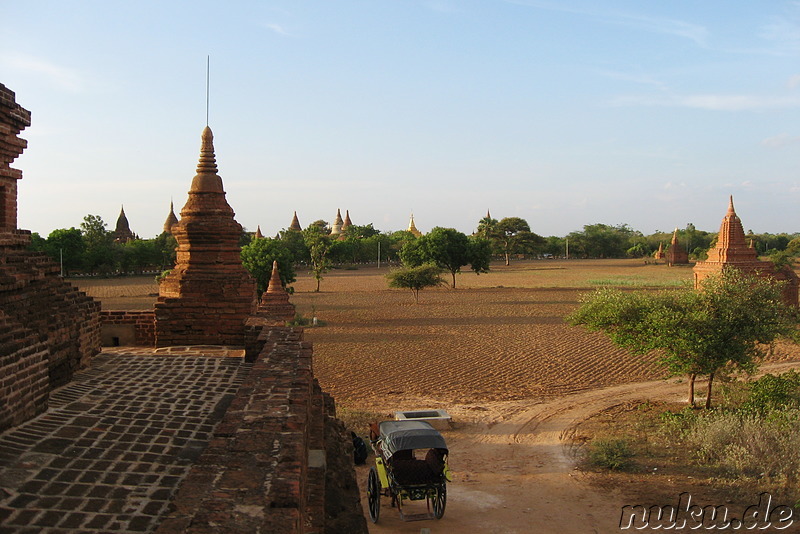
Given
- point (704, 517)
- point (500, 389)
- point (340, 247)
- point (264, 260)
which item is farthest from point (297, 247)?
point (704, 517)

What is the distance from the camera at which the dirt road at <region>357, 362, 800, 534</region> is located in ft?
27.7

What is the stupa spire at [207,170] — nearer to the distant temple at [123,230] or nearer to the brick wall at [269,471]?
the brick wall at [269,471]

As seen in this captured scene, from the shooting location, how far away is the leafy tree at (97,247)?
5325 cm

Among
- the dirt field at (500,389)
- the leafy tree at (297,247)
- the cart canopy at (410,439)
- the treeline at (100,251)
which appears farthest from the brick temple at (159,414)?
the leafy tree at (297,247)

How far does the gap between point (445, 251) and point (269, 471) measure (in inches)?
1649

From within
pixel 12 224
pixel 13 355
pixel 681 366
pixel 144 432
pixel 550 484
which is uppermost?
pixel 12 224

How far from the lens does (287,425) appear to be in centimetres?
402

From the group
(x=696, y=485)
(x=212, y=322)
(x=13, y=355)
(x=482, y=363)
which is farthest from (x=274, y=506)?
(x=482, y=363)

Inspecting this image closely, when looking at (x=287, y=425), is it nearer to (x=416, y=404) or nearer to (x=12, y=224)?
(x=12, y=224)

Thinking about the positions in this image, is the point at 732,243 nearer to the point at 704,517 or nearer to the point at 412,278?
the point at 412,278

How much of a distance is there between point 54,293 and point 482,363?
13938mm

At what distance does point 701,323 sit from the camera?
1300 centimetres

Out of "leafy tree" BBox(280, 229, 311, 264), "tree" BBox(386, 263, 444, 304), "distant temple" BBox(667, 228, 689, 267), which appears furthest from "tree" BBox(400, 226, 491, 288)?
"distant temple" BBox(667, 228, 689, 267)

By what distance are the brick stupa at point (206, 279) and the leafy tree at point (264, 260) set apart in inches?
683
